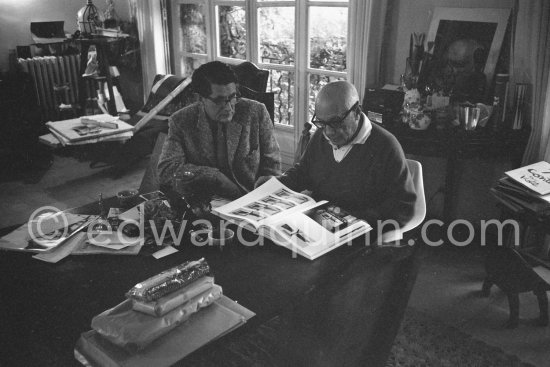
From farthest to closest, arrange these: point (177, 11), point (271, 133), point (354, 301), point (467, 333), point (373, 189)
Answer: point (177, 11)
point (271, 133)
point (467, 333)
point (373, 189)
point (354, 301)

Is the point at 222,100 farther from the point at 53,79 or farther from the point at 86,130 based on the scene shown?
the point at 53,79

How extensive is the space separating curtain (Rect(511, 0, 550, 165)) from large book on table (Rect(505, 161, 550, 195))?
285 millimetres

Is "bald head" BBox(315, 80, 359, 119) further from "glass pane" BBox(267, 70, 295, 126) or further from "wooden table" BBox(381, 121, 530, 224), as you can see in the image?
"glass pane" BBox(267, 70, 295, 126)

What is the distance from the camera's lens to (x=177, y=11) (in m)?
5.30

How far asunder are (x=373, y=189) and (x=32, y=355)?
1.35 meters

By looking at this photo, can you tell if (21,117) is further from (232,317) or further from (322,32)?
(232,317)

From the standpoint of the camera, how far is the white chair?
68.9 inches

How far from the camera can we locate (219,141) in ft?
8.05

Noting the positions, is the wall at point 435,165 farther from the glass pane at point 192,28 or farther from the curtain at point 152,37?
the curtain at point 152,37

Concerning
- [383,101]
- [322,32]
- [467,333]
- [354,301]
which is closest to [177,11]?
[322,32]

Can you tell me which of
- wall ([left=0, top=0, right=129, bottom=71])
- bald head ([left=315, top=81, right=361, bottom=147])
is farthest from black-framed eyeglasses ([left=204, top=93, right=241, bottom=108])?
wall ([left=0, top=0, right=129, bottom=71])

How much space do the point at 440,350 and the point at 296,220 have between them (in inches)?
39.1

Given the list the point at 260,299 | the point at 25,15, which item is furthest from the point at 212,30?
the point at 260,299

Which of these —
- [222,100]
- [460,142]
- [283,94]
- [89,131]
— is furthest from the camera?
[283,94]
